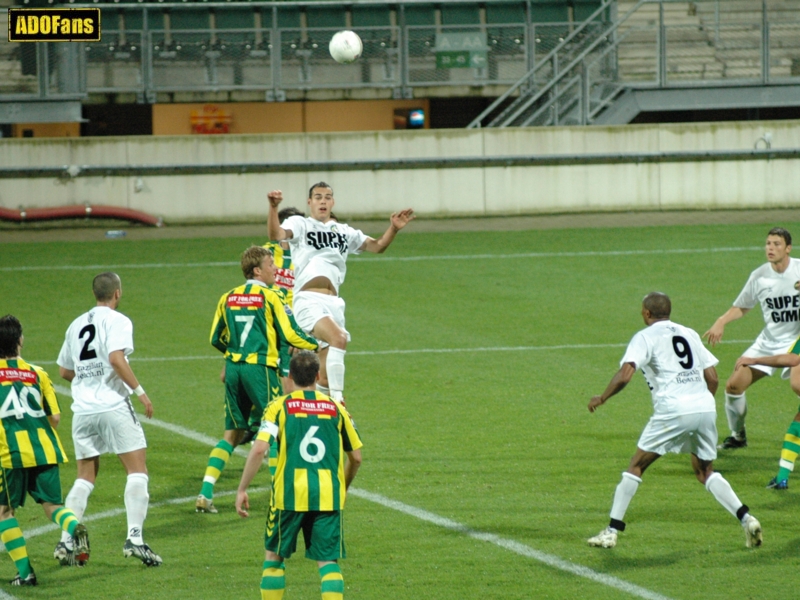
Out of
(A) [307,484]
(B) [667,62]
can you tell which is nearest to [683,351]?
(A) [307,484]

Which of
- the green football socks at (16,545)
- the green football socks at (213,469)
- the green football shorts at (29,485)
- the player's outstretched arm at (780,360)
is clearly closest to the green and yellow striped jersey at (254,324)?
the green football socks at (213,469)

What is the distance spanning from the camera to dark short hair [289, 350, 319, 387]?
627 cm

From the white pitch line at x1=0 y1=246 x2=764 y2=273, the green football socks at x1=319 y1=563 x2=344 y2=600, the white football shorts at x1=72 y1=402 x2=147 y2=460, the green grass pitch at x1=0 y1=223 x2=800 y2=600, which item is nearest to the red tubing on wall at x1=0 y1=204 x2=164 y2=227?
the green grass pitch at x1=0 y1=223 x2=800 y2=600

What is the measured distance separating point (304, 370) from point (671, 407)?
286cm

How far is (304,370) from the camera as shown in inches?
247

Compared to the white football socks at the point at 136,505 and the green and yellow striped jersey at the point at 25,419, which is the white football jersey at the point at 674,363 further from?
the green and yellow striped jersey at the point at 25,419

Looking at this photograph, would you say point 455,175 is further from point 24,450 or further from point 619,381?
point 24,450

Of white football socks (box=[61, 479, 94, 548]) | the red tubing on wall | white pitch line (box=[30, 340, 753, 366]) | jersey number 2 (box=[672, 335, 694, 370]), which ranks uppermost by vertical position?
the red tubing on wall

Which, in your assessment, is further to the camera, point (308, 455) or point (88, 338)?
point (88, 338)

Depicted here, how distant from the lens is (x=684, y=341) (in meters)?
7.84

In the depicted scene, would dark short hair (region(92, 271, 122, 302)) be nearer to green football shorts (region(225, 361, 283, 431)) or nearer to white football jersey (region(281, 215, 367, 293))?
green football shorts (region(225, 361, 283, 431))

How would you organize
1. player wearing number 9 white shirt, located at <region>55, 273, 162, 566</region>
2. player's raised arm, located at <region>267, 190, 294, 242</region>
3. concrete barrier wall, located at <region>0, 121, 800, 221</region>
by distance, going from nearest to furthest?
player wearing number 9 white shirt, located at <region>55, 273, 162, 566</region>, player's raised arm, located at <region>267, 190, 294, 242</region>, concrete barrier wall, located at <region>0, 121, 800, 221</region>

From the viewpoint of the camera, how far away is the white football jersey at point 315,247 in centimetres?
1028

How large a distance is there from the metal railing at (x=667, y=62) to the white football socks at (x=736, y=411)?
17.8 m
